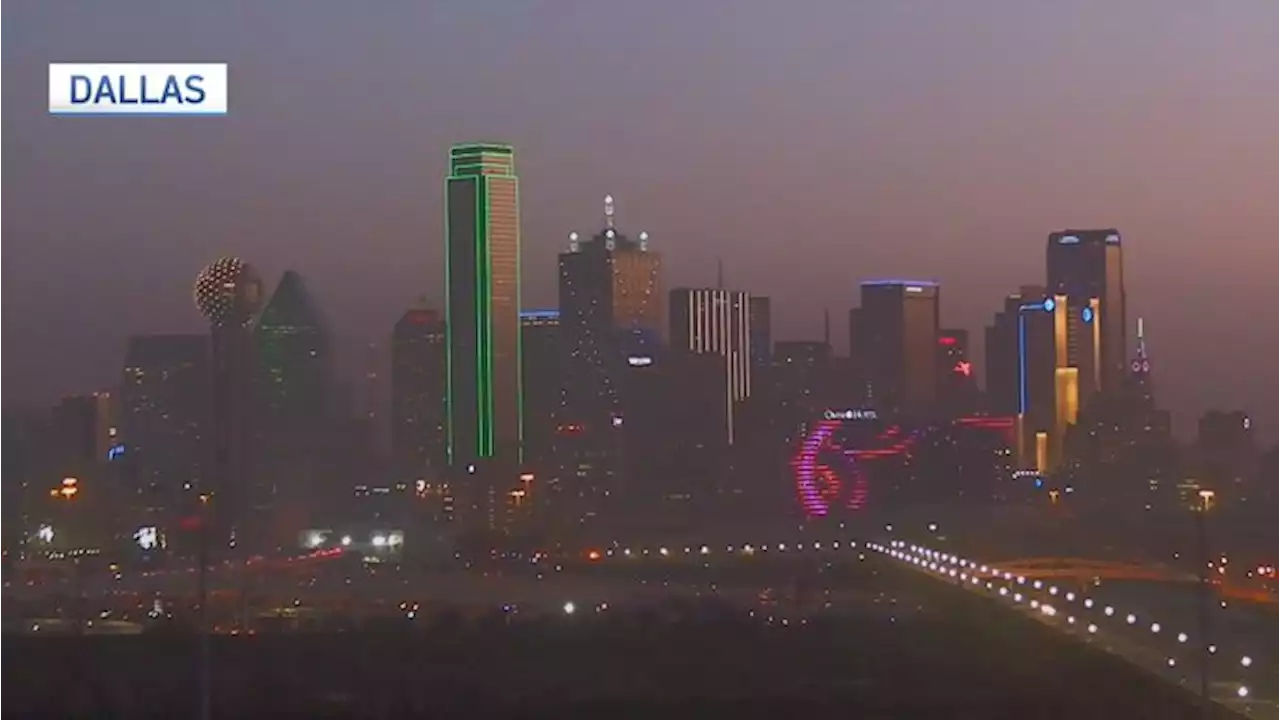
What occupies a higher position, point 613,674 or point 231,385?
point 231,385

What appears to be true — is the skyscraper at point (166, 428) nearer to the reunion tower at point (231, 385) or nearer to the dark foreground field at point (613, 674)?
the reunion tower at point (231, 385)

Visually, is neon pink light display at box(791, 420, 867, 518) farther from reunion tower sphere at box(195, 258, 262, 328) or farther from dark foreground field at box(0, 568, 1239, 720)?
dark foreground field at box(0, 568, 1239, 720)

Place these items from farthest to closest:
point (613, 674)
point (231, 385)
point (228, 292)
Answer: point (231, 385)
point (228, 292)
point (613, 674)

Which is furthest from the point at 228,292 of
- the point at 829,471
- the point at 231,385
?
the point at 829,471

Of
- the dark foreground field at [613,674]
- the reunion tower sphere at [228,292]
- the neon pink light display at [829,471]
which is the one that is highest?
the reunion tower sphere at [228,292]

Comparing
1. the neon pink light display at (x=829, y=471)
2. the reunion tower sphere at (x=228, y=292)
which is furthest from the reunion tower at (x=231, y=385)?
the neon pink light display at (x=829, y=471)

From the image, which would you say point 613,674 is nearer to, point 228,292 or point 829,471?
point 228,292

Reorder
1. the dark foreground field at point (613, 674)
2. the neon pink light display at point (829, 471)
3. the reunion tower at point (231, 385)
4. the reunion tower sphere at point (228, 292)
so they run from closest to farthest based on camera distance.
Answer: the dark foreground field at point (613, 674) → the reunion tower at point (231, 385) → the reunion tower sphere at point (228, 292) → the neon pink light display at point (829, 471)

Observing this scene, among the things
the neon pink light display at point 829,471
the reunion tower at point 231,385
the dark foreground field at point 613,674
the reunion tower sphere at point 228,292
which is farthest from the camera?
the neon pink light display at point 829,471
